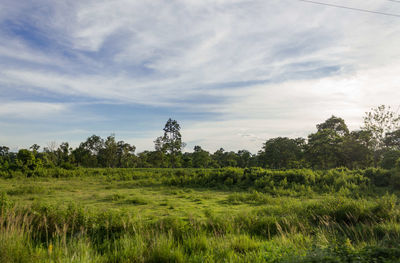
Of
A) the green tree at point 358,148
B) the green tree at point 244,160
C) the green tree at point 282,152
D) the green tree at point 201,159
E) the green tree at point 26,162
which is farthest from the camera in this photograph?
the green tree at point 244,160

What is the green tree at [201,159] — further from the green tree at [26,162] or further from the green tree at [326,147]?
the green tree at [26,162]

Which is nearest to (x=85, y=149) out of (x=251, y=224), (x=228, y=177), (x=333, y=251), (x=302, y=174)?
(x=228, y=177)

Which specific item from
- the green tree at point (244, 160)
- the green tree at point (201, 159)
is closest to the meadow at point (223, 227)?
the green tree at point (201, 159)

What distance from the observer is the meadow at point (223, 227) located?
16.3 ft

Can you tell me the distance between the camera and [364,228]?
734cm

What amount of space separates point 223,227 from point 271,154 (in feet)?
134

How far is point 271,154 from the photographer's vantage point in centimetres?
4656

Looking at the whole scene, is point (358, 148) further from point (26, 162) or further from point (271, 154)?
point (26, 162)

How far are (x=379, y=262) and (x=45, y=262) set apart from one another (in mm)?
5689

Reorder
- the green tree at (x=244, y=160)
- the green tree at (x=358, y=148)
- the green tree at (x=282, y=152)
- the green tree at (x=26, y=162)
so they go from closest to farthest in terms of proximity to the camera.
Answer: the green tree at (x=26, y=162) < the green tree at (x=358, y=148) < the green tree at (x=282, y=152) < the green tree at (x=244, y=160)

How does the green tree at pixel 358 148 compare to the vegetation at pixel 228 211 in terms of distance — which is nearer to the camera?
the vegetation at pixel 228 211

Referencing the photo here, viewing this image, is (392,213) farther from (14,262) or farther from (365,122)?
(365,122)

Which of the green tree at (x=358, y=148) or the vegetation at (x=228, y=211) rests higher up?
the green tree at (x=358, y=148)

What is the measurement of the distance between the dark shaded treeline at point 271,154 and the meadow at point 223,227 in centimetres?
1104
